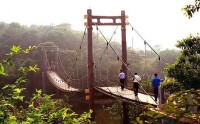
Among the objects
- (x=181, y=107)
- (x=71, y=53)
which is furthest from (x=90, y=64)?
(x=71, y=53)

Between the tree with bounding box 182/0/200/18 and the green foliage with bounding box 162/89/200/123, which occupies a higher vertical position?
the tree with bounding box 182/0/200/18

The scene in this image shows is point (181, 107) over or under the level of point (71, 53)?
under

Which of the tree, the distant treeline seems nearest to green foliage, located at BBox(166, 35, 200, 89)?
the tree

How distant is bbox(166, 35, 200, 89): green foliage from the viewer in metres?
5.45

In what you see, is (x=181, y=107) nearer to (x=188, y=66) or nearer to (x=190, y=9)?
(x=190, y=9)

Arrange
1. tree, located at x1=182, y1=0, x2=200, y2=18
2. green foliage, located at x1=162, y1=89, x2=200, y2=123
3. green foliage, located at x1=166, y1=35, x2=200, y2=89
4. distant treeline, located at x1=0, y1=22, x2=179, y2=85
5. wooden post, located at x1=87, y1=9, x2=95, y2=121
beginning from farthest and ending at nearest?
distant treeline, located at x1=0, y1=22, x2=179, y2=85, wooden post, located at x1=87, y1=9, x2=95, y2=121, green foliage, located at x1=166, y1=35, x2=200, y2=89, tree, located at x1=182, y1=0, x2=200, y2=18, green foliage, located at x1=162, y1=89, x2=200, y2=123

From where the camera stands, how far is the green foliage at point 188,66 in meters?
5.45

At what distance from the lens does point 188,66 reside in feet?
18.2

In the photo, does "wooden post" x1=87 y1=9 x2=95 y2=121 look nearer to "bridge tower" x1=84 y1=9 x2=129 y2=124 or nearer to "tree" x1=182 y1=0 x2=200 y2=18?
"bridge tower" x1=84 y1=9 x2=129 y2=124

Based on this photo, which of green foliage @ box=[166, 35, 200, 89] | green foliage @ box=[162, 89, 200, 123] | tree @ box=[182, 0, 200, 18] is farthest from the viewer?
green foliage @ box=[166, 35, 200, 89]

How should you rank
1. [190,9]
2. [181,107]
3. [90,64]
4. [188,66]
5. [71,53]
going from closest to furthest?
[181,107] → [190,9] → [188,66] → [90,64] → [71,53]

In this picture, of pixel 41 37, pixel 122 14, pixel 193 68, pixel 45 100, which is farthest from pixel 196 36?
pixel 41 37

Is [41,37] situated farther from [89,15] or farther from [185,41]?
[185,41]

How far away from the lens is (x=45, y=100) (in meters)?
3.51
